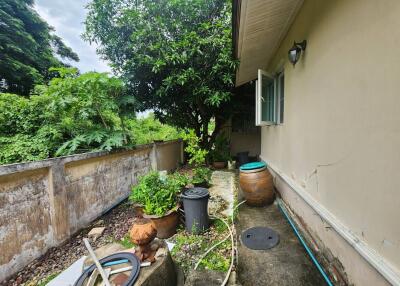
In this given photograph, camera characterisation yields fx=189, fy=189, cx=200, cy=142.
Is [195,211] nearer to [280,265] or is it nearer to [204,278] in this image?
[204,278]

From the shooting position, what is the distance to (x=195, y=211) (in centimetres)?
273

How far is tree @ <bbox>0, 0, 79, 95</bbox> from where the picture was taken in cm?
781

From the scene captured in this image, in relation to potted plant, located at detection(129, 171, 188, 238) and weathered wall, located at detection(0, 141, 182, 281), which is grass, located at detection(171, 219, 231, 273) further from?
weathered wall, located at detection(0, 141, 182, 281)

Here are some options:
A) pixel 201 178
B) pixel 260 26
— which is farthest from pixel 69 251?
pixel 260 26

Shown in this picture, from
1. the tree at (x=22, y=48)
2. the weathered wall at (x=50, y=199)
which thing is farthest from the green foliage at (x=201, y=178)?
the tree at (x=22, y=48)

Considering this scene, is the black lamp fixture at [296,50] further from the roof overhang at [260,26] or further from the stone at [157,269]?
the stone at [157,269]

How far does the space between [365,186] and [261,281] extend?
1.24 m

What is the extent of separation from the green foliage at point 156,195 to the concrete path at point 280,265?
3.63 feet

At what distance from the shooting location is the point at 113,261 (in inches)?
59.9

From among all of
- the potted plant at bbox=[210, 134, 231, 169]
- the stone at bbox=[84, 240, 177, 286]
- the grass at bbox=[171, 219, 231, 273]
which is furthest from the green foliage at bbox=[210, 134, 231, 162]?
the stone at bbox=[84, 240, 177, 286]

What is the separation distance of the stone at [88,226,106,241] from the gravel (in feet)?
0.13

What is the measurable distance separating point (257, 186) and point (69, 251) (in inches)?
114

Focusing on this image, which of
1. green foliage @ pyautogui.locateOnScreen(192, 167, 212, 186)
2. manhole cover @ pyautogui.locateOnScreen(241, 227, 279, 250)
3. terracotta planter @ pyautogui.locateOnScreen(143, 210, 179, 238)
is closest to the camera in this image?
manhole cover @ pyautogui.locateOnScreen(241, 227, 279, 250)

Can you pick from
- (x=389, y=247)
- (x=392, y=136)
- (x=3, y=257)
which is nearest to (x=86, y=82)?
(x=3, y=257)
